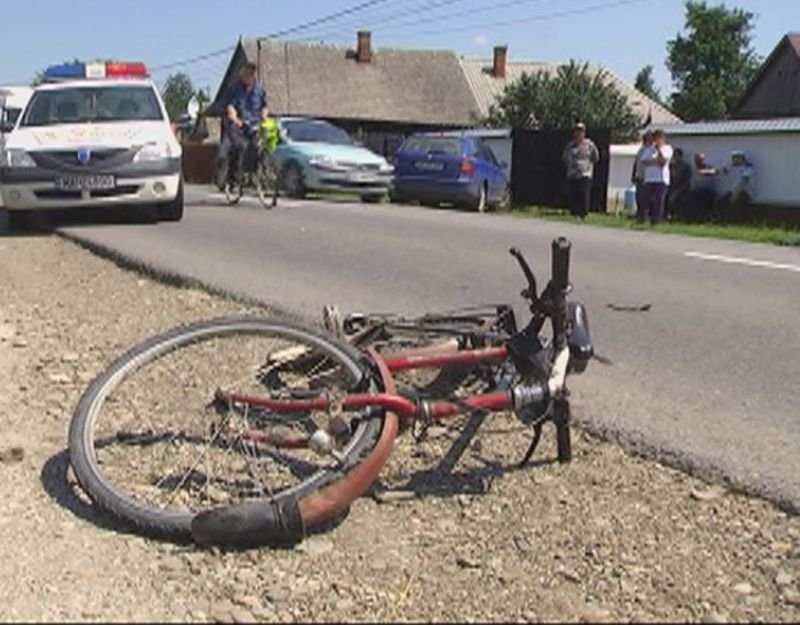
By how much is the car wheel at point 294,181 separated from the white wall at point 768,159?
29.4 feet

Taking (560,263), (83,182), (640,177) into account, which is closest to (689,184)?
(640,177)

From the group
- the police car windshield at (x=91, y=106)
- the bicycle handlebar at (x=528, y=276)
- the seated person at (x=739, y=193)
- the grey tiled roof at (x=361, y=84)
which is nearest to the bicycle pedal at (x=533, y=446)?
the bicycle handlebar at (x=528, y=276)

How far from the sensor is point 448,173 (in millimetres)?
21562

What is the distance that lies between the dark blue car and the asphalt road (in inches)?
232

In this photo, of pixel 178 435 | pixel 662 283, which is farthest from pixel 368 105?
pixel 178 435

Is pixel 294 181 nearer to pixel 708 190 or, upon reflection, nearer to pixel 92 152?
pixel 708 190

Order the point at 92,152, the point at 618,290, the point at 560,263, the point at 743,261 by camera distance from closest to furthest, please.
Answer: the point at 560,263, the point at 618,290, the point at 743,261, the point at 92,152

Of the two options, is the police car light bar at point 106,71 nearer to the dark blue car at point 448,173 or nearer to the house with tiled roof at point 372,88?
the dark blue car at point 448,173

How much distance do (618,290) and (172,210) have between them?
654 centimetres

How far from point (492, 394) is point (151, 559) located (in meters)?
1.39

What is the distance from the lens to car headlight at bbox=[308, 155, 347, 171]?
802 inches

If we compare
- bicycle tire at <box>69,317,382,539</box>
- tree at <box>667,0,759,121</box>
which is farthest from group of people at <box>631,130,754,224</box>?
tree at <box>667,0,759,121</box>

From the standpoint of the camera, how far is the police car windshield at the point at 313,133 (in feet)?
70.8

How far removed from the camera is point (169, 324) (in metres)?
6.65
